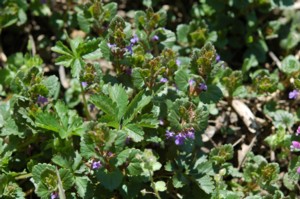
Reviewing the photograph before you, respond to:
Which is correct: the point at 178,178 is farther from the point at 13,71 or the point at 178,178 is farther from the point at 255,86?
the point at 13,71

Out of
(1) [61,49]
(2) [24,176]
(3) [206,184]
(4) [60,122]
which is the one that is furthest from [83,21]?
(3) [206,184]

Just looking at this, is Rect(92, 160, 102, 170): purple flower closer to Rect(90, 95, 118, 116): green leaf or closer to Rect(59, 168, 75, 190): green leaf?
Rect(59, 168, 75, 190): green leaf

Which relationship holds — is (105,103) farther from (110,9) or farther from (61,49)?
(110,9)

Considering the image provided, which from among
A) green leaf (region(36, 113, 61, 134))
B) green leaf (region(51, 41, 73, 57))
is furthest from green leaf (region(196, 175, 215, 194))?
green leaf (region(51, 41, 73, 57))

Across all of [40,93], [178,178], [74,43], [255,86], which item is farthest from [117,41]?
[255,86]

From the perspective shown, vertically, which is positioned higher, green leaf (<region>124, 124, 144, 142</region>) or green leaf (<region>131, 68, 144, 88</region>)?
green leaf (<region>131, 68, 144, 88</region>)

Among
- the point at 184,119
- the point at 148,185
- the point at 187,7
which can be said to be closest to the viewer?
the point at 184,119
